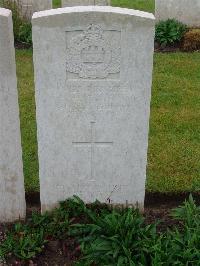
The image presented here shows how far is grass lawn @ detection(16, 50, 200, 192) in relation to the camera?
219 inches

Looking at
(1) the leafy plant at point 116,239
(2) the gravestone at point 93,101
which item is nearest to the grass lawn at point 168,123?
(2) the gravestone at point 93,101

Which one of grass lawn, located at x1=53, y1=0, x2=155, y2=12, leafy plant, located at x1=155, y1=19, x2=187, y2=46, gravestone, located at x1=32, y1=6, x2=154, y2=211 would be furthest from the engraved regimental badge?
grass lawn, located at x1=53, y1=0, x2=155, y2=12

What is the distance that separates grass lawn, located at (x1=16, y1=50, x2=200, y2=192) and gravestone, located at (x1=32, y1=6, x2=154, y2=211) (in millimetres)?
761

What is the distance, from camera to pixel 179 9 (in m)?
10.6

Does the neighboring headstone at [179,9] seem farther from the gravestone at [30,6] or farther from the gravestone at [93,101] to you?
the gravestone at [93,101]

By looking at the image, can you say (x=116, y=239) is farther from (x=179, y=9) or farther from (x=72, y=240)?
(x=179, y=9)

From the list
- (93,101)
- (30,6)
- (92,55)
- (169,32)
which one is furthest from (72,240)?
(30,6)

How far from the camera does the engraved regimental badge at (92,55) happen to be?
13.4 feet

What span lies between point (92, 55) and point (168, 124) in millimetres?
2905

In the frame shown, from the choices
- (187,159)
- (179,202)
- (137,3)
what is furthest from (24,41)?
(179,202)

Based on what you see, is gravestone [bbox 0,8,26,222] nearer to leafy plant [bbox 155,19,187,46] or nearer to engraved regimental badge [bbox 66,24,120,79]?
engraved regimental badge [bbox 66,24,120,79]

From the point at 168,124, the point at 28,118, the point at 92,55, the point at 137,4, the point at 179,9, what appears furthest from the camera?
the point at 137,4

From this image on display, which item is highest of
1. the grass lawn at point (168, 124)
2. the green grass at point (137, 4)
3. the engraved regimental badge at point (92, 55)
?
A: the green grass at point (137, 4)

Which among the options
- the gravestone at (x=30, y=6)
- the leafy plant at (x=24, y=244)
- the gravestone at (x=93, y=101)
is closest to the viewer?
the gravestone at (x=93, y=101)
